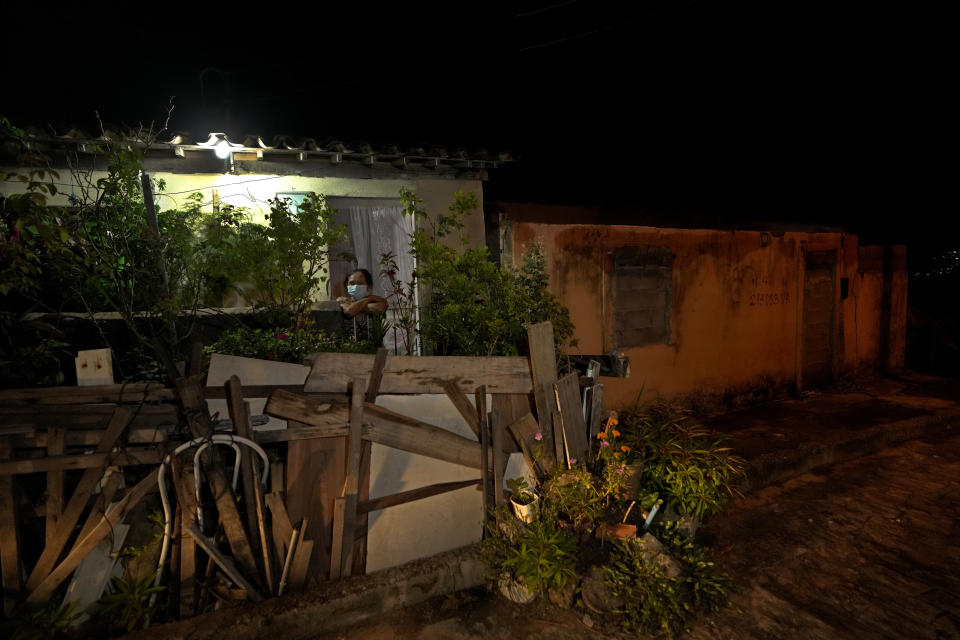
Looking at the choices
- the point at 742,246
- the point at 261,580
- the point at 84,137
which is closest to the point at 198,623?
the point at 261,580

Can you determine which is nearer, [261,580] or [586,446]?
[261,580]

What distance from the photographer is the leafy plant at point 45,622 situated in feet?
10.5

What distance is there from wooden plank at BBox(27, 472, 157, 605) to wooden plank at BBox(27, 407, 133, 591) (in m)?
0.06

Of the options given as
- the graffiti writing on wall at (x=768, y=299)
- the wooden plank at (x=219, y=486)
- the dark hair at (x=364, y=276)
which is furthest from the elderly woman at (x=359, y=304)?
the graffiti writing on wall at (x=768, y=299)

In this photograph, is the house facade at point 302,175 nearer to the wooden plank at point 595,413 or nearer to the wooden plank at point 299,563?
the wooden plank at point 595,413

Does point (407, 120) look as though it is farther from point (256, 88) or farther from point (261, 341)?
point (261, 341)

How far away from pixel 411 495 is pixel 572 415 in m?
1.66

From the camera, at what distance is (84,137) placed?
5.18 meters

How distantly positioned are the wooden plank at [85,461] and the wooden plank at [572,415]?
3.26 meters

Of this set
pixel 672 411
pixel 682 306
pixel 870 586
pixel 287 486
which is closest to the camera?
pixel 287 486

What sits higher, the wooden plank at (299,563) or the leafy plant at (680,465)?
the leafy plant at (680,465)

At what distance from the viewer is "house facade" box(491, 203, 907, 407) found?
752 centimetres

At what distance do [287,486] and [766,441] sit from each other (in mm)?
6621

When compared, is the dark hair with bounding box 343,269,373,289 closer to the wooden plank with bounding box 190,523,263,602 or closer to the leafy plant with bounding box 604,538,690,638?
the wooden plank with bounding box 190,523,263,602
